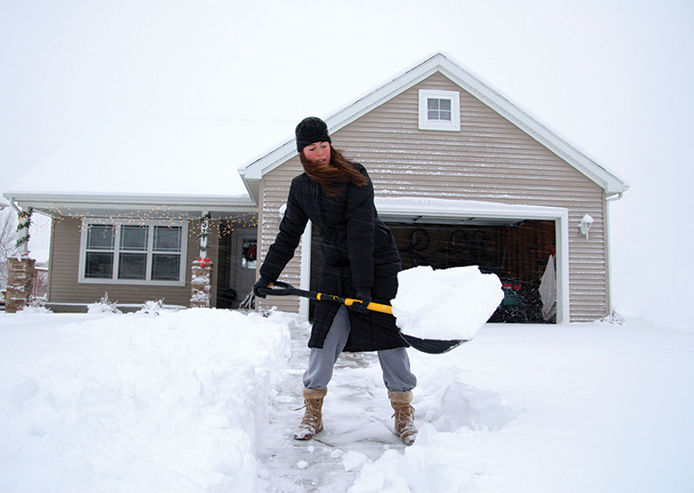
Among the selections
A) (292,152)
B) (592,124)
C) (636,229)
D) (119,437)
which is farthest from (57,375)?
(592,124)

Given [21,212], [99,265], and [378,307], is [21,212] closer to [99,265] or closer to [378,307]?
[99,265]

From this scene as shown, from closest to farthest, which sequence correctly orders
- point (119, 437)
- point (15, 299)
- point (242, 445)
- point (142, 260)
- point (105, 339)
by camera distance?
1. point (119, 437)
2. point (242, 445)
3. point (105, 339)
4. point (15, 299)
5. point (142, 260)

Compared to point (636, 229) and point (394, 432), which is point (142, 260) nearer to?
point (394, 432)

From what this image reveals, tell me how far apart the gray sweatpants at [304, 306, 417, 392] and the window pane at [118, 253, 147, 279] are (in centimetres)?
1010

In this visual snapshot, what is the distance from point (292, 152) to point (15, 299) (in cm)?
649

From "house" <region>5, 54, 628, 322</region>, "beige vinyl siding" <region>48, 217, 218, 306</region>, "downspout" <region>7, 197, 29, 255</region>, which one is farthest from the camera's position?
"beige vinyl siding" <region>48, 217, 218, 306</region>

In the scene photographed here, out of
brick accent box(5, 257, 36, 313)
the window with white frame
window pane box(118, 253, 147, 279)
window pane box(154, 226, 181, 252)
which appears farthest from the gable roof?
brick accent box(5, 257, 36, 313)

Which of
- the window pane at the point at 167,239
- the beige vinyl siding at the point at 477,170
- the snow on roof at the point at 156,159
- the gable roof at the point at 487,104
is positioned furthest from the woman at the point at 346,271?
the window pane at the point at 167,239

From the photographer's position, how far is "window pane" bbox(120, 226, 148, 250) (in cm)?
1162

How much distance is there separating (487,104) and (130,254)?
29.8 ft

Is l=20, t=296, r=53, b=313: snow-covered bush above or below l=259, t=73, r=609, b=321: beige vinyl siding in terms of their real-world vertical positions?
below

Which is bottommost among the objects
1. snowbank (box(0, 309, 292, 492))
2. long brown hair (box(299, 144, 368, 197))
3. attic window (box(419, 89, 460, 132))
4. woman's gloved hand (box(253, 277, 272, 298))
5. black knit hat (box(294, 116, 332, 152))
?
snowbank (box(0, 309, 292, 492))

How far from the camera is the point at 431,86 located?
9.30 m

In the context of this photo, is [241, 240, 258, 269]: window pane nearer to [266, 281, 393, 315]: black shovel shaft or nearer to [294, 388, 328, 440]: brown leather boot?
[266, 281, 393, 315]: black shovel shaft
